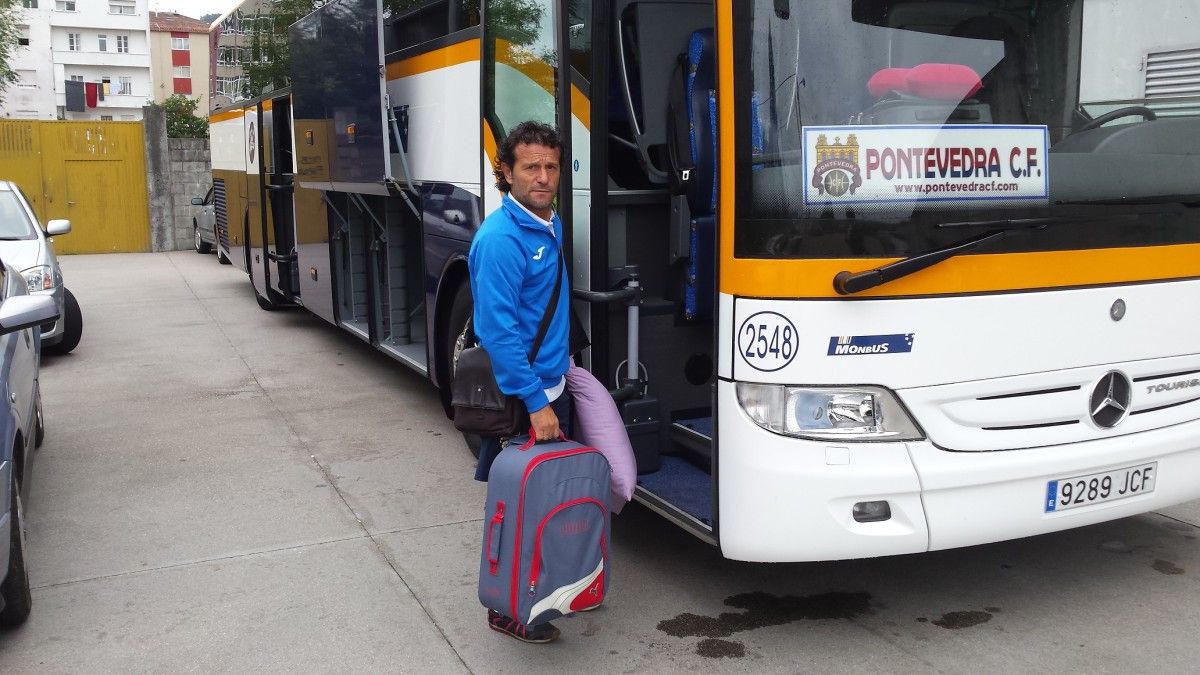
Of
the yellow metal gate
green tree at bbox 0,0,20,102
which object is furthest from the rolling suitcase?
green tree at bbox 0,0,20,102

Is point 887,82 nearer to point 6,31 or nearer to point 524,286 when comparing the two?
point 524,286

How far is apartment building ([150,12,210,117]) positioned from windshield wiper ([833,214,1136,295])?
10244cm

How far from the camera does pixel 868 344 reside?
332 centimetres

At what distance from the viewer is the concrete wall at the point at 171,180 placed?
2070 centimetres

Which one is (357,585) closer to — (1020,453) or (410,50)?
(1020,453)

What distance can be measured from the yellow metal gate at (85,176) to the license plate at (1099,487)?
19.8 m

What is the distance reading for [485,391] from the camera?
3.55 m

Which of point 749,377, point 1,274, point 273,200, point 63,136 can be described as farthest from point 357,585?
point 63,136

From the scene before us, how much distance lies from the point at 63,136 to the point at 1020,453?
20.2 meters

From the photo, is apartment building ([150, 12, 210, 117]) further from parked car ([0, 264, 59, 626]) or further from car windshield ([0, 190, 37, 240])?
parked car ([0, 264, 59, 626])

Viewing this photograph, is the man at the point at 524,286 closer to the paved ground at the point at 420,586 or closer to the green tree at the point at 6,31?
the paved ground at the point at 420,586

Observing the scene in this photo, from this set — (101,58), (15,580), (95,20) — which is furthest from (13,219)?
(95,20)

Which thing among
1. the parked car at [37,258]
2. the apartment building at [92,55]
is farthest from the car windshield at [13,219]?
the apartment building at [92,55]

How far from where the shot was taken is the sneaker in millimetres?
3625
